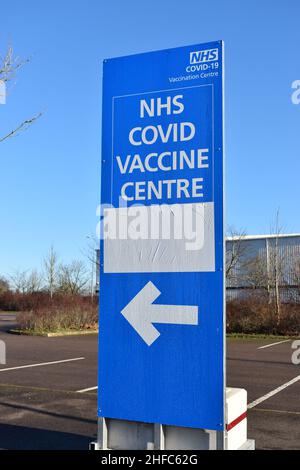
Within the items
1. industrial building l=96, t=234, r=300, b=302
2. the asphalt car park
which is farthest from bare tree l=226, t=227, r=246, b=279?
the asphalt car park

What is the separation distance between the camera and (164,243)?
3887 mm

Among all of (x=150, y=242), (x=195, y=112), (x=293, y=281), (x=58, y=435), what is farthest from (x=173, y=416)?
(x=293, y=281)

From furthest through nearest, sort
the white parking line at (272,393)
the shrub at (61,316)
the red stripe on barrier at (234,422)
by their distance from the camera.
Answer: the shrub at (61,316) → the white parking line at (272,393) → the red stripe on barrier at (234,422)

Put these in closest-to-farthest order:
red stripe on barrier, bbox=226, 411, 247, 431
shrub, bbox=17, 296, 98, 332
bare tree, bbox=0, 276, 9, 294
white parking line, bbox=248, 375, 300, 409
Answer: red stripe on barrier, bbox=226, 411, 247, 431
white parking line, bbox=248, 375, 300, 409
shrub, bbox=17, 296, 98, 332
bare tree, bbox=0, 276, 9, 294

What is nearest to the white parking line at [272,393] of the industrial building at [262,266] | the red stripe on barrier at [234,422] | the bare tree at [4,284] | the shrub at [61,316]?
the red stripe on barrier at [234,422]

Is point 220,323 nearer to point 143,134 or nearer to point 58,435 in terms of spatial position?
point 143,134

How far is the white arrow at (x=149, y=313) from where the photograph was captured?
3742 millimetres

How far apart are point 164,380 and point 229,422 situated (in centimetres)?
53

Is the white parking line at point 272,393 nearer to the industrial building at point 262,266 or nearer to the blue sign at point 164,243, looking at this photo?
the blue sign at point 164,243

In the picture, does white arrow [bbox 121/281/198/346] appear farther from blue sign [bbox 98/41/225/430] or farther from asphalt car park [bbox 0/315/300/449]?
asphalt car park [bbox 0/315/300/449]

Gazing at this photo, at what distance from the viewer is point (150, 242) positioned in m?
3.93

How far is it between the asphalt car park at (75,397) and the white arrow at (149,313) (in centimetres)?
281

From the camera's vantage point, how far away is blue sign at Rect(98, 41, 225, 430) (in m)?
3.67
